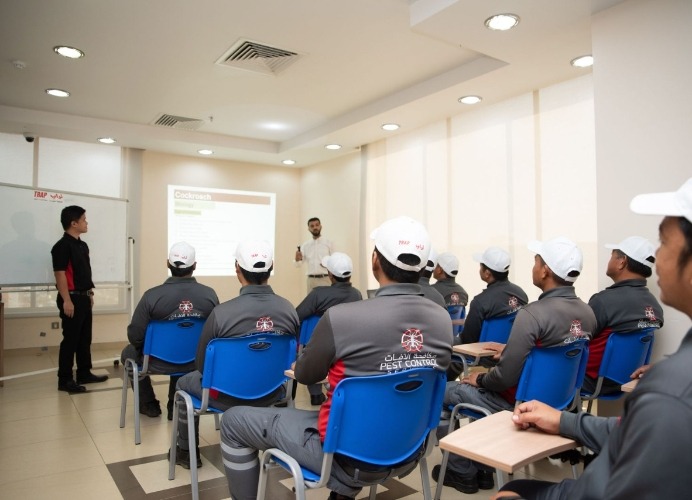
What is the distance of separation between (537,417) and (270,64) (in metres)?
4.06

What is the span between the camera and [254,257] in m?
2.72

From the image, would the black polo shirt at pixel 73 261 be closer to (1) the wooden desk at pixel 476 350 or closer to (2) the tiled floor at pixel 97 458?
(2) the tiled floor at pixel 97 458

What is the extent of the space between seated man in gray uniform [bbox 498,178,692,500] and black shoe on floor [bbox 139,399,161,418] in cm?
363

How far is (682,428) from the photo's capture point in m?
0.80

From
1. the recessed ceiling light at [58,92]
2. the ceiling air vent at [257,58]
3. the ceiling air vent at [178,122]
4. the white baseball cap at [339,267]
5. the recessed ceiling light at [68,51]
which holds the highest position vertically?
the ceiling air vent at [178,122]

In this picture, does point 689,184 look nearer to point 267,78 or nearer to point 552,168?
point 552,168

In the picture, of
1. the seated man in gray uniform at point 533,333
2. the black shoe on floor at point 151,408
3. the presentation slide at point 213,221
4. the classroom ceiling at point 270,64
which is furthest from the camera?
the presentation slide at point 213,221

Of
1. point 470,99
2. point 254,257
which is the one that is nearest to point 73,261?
point 254,257

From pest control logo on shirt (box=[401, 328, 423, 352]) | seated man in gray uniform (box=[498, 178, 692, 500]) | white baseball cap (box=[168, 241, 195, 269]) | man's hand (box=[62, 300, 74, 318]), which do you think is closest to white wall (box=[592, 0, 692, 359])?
pest control logo on shirt (box=[401, 328, 423, 352])

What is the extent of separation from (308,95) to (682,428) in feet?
16.8

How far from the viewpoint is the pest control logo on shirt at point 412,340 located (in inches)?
65.5

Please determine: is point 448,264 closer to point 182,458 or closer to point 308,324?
point 308,324

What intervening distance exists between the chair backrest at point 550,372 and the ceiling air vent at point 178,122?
5379 mm

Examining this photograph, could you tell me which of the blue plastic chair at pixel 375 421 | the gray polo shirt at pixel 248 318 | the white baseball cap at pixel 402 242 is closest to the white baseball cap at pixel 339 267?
the gray polo shirt at pixel 248 318
